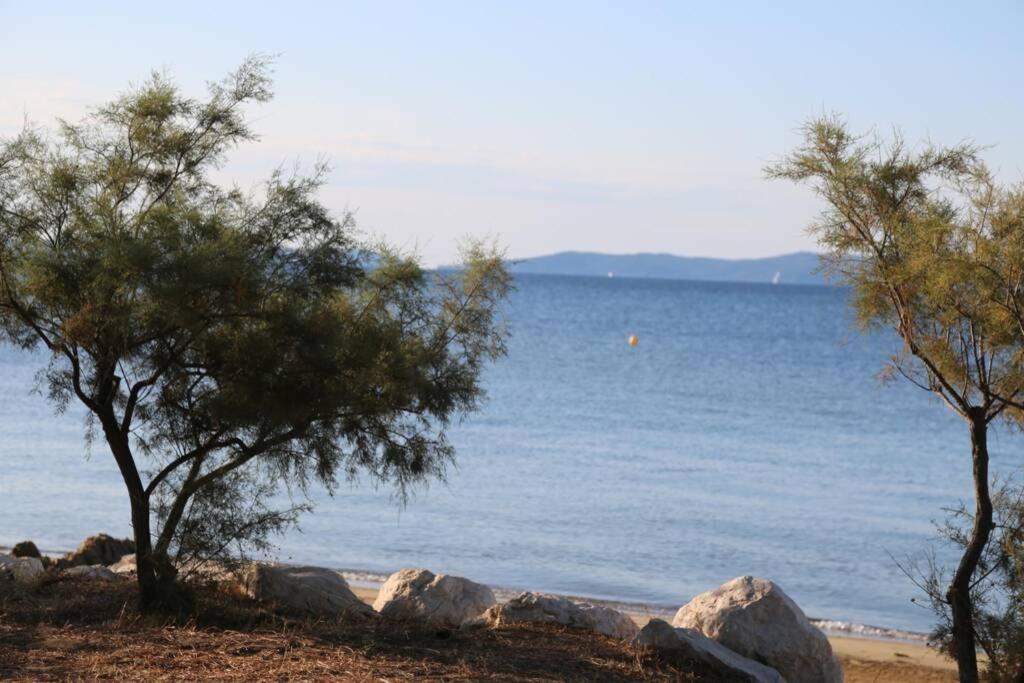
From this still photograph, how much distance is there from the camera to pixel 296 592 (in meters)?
11.4

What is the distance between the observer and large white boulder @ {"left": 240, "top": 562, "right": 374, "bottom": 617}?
11273 mm

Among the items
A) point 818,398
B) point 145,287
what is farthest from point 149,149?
point 818,398

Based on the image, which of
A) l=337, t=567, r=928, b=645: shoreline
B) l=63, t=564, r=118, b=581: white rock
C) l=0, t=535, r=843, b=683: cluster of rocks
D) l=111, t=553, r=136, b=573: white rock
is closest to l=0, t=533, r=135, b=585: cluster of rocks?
l=63, t=564, r=118, b=581: white rock

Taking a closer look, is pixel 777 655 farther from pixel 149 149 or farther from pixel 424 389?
pixel 149 149

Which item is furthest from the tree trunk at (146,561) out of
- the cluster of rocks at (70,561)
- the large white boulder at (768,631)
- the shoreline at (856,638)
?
the shoreline at (856,638)

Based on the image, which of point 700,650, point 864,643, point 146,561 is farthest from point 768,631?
point 864,643

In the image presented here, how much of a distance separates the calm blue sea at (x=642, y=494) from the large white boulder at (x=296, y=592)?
5347 mm

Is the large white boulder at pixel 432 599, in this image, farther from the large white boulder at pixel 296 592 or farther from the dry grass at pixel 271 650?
the dry grass at pixel 271 650

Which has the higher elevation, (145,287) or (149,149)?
(149,149)

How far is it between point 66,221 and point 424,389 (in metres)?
3.05

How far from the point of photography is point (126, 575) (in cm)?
1335

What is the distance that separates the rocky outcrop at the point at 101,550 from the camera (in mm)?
16312

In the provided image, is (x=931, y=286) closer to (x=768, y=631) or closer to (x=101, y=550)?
(x=768, y=631)

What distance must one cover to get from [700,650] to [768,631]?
153 centimetres
